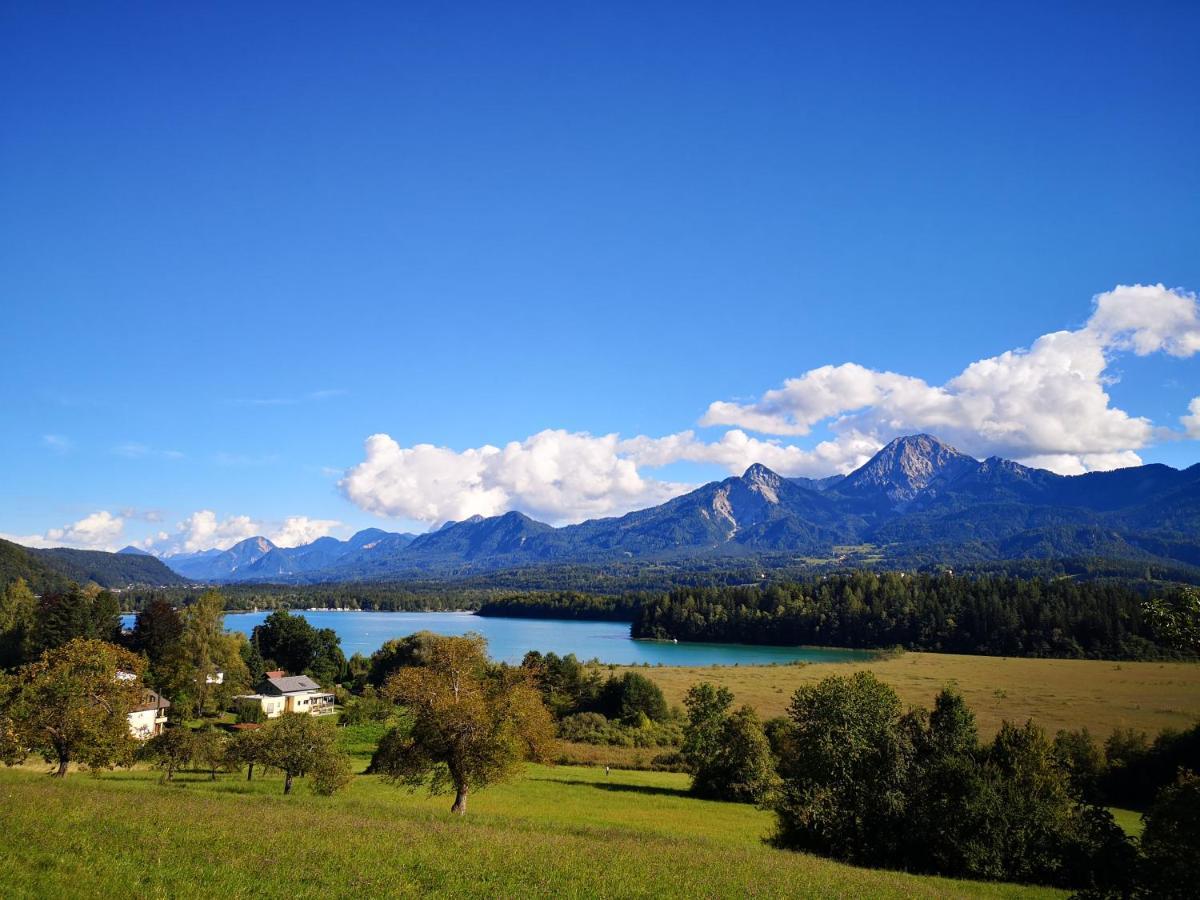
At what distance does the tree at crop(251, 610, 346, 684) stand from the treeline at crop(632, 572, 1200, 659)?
98288mm

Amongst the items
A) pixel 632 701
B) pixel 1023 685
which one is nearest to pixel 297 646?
pixel 632 701

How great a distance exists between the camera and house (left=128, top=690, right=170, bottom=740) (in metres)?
56.3

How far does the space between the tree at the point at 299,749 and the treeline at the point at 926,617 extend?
100518 mm

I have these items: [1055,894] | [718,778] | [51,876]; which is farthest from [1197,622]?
[718,778]

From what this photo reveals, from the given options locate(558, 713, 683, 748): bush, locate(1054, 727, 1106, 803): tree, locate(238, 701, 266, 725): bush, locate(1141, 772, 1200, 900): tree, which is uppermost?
locate(1141, 772, 1200, 900): tree

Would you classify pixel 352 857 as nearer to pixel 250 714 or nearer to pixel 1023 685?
pixel 250 714

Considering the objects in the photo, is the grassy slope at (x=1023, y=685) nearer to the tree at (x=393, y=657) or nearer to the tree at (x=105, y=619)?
the tree at (x=393, y=657)

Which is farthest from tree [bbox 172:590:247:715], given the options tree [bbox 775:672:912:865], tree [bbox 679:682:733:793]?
tree [bbox 775:672:912:865]

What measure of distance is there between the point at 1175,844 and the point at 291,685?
262 ft

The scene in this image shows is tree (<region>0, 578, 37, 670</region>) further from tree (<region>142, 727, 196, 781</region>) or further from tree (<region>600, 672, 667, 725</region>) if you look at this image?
tree (<region>600, 672, 667, 725</region>)

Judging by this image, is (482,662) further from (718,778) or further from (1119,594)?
(1119,594)

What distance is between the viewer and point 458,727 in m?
27.8

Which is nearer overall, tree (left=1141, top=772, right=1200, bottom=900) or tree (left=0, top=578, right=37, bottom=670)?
tree (left=1141, top=772, right=1200, bottom=900)

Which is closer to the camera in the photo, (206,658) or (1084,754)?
(1084,754)
